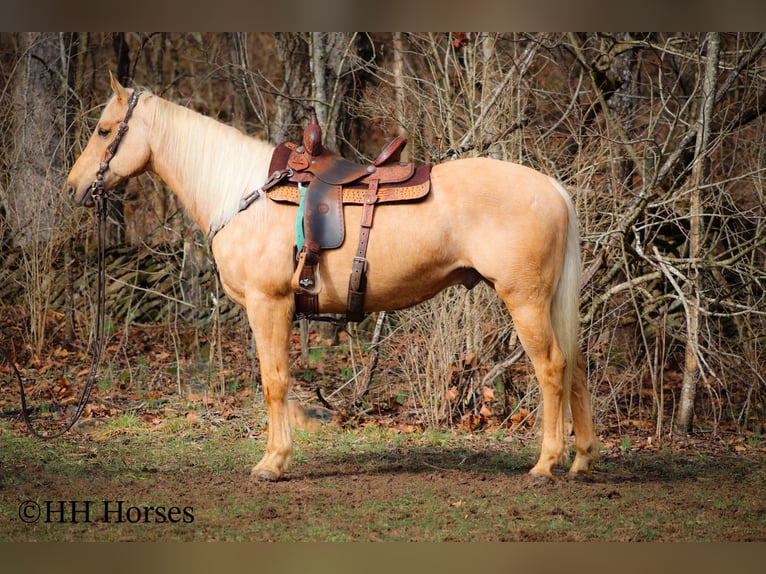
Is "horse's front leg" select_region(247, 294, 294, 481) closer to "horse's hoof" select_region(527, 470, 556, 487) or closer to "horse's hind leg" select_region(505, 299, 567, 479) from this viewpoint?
"horse's hind leg" select_region(505, 299, 567, 479)

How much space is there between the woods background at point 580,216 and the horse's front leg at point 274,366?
187 cm

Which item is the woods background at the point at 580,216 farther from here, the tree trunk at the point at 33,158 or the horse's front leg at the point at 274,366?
the horse's front leg at the point at 274,366

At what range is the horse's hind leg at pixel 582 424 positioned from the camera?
513cm

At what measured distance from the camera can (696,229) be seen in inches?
262

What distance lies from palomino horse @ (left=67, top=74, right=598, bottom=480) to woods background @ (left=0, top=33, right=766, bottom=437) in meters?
1.68

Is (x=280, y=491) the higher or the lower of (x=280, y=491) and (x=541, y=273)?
the lower

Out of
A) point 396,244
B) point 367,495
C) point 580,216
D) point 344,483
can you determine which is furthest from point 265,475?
point 580,216

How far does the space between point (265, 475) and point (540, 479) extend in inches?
64.6

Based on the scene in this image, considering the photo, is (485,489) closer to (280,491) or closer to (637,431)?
(280,491)

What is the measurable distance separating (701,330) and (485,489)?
2937mm

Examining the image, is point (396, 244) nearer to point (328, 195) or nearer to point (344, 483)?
point (328, 195)

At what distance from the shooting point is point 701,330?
22.8 feet

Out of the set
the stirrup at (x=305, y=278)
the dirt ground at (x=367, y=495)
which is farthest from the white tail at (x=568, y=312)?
the stirrup at (x=305, y=278)

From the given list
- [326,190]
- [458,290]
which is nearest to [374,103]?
[458,290]
